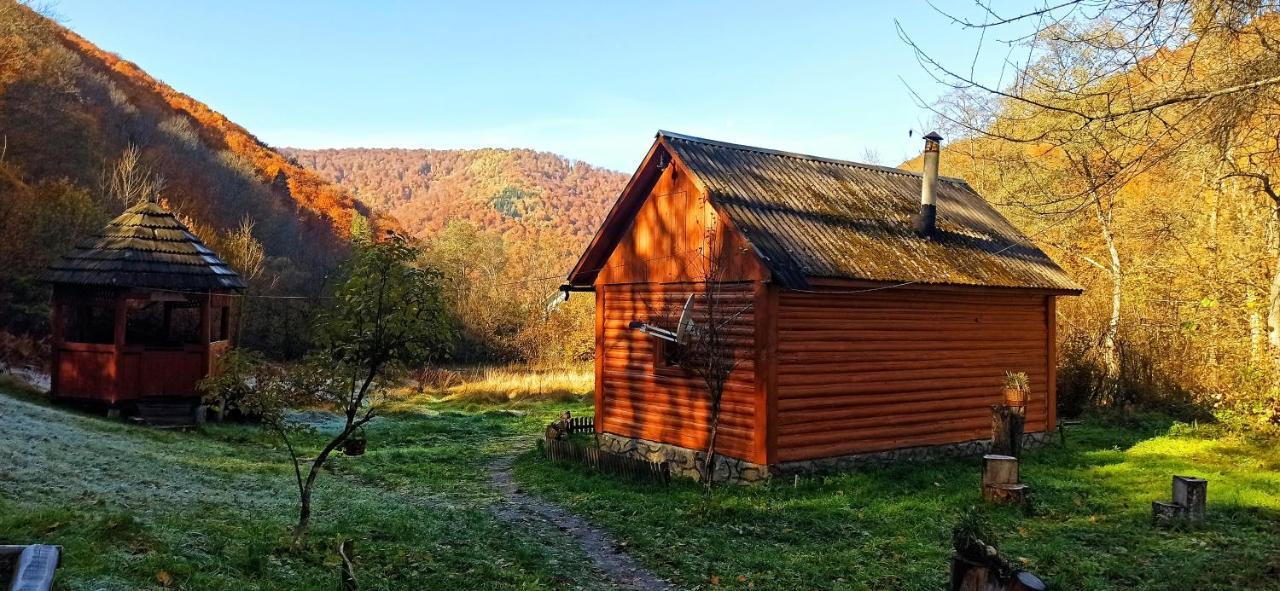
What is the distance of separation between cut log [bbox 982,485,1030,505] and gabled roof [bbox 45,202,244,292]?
18454 millimetres

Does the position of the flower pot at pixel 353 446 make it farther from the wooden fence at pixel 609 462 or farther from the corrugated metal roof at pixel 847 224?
the corrugated metal roof at pixel 847 224

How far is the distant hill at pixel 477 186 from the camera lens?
10088cm

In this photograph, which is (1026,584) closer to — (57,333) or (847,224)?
(847,224)

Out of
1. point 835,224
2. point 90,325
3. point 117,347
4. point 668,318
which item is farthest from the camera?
point 90,325

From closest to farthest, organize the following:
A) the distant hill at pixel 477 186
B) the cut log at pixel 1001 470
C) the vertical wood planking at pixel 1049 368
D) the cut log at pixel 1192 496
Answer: the cut log at pixel 1192 496
the cut log at pixel 1001 470
the vertical wood planking at pixel 1049 368
the distant hill at pixel 477 186

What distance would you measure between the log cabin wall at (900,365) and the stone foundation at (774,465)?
149mm

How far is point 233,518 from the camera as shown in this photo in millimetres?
8836

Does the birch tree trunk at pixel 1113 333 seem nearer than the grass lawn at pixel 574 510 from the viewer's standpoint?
No

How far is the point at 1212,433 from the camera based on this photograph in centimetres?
1725

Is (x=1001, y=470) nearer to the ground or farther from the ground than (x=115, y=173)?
nearer to the ground

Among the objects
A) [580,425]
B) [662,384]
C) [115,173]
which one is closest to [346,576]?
[662,384]

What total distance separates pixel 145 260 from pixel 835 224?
1662cm

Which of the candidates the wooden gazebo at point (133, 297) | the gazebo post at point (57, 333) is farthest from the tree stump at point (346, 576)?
the gazebo post at point (57, 333)

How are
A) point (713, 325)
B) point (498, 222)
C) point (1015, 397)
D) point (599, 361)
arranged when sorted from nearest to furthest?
point (713, 325) → point (1015, 397) → point (599, 361) → point (498, 222)
